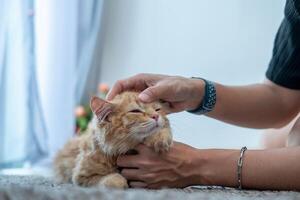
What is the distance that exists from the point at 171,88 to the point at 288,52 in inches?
17.0

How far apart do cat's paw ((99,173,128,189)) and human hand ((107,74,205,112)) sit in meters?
0.23

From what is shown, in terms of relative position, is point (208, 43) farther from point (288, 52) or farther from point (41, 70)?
point (288, 52)

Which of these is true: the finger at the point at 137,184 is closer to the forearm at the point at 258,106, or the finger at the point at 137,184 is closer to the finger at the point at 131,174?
the finger at the point at 131,174

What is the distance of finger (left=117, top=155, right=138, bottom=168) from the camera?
0.96m

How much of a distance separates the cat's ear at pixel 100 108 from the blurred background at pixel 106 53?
1.20m

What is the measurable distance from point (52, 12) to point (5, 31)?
0.44m

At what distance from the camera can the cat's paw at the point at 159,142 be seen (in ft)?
3.16

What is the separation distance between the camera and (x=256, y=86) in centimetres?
144

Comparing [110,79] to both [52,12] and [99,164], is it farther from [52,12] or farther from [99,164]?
[99,164]

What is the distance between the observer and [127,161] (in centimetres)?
97

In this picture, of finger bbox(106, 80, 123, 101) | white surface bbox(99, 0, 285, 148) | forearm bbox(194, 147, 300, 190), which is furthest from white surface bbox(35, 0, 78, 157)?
forearm bbox(194, 147, 300, 190)

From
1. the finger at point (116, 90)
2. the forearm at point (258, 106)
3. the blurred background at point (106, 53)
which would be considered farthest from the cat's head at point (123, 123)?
the blurred background at point (106, 53)

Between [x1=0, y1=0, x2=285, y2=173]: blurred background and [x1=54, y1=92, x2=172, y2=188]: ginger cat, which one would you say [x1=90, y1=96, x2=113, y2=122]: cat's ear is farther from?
[x1=0, y1=0, x2=285, y2=173]: blurred background

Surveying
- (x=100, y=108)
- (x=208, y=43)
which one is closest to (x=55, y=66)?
(x=208, y=43)
